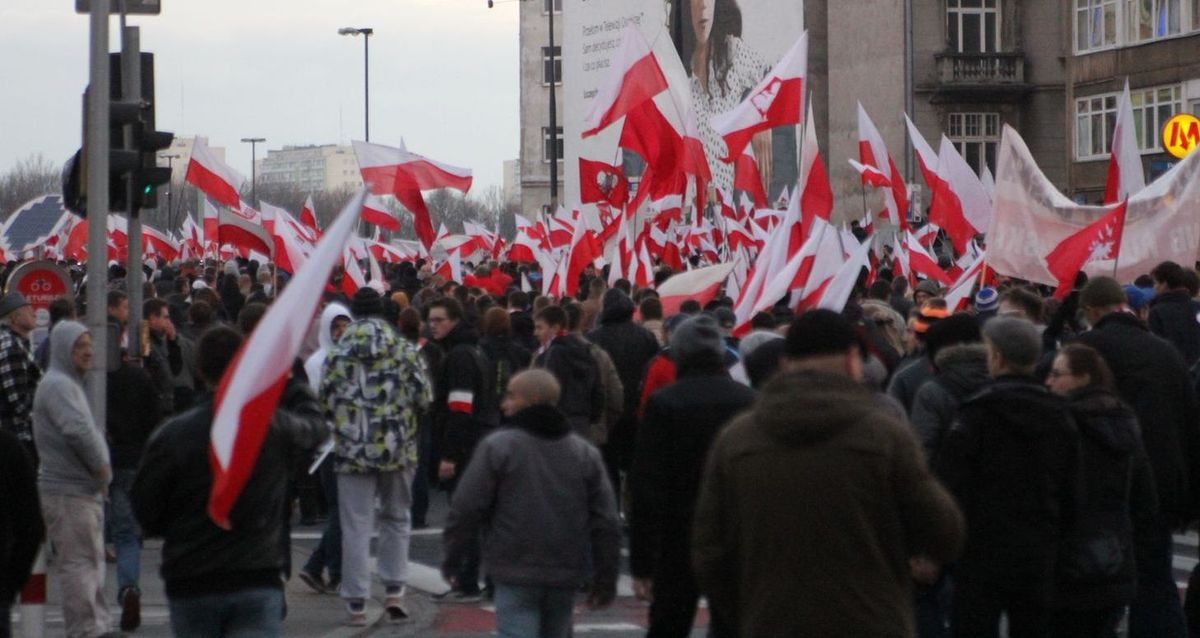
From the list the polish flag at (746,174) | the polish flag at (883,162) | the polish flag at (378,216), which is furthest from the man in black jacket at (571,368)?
the polish flag at (378,216)

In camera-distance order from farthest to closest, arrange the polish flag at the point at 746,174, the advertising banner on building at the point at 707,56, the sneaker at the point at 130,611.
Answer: the advertising banner on building at the point at 707,56, the polish flag at the point at 746,174, the sneaker at the point at 130,611

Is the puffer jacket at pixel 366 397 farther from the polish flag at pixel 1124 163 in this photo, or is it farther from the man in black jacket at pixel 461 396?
the polish flag at pixel 1124 163

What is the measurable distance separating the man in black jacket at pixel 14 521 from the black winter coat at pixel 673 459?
89.7 inches

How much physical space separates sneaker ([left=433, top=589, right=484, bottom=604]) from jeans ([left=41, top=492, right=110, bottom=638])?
2.55 metres

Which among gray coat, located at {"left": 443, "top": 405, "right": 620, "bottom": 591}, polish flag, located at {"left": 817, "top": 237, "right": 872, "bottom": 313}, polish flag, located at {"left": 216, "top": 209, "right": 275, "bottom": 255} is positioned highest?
polish flag, located at {"left": 216, "top": 209, "right": 275, "bottom": 255}

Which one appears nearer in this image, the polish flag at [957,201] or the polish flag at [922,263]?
the polish flag at [922,263]

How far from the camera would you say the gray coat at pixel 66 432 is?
930 cm

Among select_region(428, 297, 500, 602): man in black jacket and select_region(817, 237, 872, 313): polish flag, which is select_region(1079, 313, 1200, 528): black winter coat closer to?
select_region(428, 297, 500, 602): man in black jacket

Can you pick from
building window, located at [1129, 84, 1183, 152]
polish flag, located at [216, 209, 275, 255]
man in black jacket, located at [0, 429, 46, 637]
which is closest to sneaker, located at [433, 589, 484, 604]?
man in black jacket, located at [0, 429, 46, 637]

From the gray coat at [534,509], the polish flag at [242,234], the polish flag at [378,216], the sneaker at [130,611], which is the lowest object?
the sneaker at [130,611]

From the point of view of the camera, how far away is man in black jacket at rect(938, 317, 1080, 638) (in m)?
7.32

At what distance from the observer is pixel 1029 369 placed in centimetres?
755

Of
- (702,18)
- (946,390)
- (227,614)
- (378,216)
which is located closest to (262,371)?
(227,614)

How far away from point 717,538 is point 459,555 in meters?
2.20
